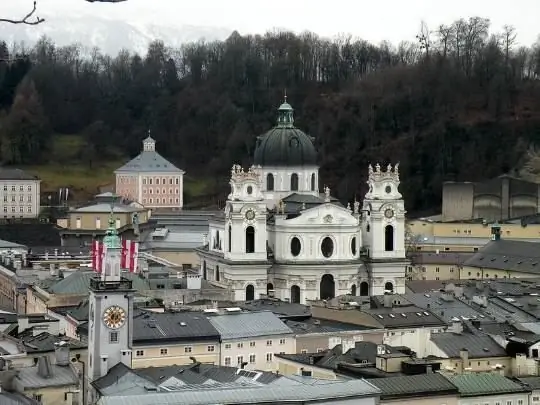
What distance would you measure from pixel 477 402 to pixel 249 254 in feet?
95.3

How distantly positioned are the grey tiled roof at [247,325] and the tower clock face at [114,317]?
5.58 meters

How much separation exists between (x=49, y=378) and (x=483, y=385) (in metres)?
12.0

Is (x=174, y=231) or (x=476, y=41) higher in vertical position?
(x=476, y=41)

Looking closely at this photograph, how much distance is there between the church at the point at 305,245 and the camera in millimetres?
68812

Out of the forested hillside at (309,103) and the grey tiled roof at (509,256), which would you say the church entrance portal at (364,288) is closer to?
the grey tiled roof at (509,256)

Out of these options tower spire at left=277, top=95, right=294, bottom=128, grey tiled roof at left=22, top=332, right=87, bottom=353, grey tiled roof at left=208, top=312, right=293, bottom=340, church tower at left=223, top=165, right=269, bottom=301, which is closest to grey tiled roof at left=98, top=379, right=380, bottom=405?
grey tiled roof at left=22, top=332, right=87, bottom=353

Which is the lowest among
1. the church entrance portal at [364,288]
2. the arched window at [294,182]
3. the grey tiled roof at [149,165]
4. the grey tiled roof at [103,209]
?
the church entrance portal at [364,288]

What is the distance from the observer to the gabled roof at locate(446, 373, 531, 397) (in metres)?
40.8

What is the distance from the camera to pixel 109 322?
1737 inches

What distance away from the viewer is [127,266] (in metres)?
47.3

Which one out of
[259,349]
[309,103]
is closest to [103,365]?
[259,349]

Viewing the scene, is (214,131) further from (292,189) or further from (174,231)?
(292,189)

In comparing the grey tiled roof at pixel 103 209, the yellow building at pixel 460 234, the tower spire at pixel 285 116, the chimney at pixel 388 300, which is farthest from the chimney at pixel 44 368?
the grey tiled roof at pixel 103 209

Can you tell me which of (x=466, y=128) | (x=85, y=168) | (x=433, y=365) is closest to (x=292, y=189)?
(x=433, y=365)
